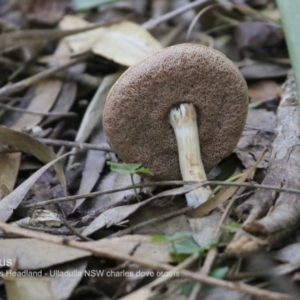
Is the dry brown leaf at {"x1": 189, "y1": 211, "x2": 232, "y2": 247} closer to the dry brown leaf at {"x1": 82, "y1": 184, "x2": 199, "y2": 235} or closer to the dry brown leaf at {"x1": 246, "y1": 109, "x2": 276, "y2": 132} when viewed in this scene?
the dry brown leaf at {"x1": 82, "y1": 184, "x2": 199, "y2": 235}

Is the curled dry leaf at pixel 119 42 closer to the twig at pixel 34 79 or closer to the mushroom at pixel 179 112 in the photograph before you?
the twig at pixel 34 79

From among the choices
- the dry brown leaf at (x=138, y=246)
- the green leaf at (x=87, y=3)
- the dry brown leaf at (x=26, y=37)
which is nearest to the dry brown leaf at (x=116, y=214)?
the dry brown leaf at (x=138, y=246)

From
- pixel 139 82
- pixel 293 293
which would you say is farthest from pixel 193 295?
pixel 139 82

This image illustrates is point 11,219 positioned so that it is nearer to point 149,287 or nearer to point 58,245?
point 58,245

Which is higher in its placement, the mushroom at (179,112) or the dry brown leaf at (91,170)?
the mushroom at (179,112)

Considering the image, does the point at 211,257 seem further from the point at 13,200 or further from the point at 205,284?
the point at 13,200

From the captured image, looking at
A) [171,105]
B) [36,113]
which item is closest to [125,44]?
[36,113]

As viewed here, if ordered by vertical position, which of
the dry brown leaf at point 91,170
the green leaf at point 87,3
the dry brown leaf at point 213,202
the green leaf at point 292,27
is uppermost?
the green leaf at point 292,27
